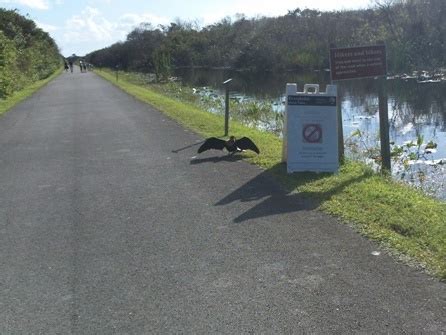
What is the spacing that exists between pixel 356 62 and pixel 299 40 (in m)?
61.0

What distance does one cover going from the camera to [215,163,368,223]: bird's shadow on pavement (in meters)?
6.20

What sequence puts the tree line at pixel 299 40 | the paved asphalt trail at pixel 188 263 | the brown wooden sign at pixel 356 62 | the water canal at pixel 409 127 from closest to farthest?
the paved asphalt trail at pixel 188 263, the brown wooden sign at pixel 356 62, the water canal at pixel 409 127, the tree line at pixel 299 40

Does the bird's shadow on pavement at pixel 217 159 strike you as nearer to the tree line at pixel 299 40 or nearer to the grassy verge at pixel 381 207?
the grassy verge at pixel 381 207

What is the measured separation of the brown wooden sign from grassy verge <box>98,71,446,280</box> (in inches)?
56.2

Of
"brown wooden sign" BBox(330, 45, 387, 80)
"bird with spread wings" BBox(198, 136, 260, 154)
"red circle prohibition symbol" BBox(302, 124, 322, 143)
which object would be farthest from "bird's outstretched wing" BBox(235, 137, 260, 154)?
"brown wooden sign" BBox(330, 45, 387, 80)

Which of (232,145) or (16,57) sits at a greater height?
(16,57)

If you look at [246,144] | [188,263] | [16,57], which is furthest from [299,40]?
[188,263]

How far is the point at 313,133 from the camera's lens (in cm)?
777

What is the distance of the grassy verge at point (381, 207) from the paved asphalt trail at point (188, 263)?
0.22 meters

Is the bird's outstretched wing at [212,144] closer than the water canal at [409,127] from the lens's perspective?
Yes

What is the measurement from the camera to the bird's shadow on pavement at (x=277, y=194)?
6.20 meters

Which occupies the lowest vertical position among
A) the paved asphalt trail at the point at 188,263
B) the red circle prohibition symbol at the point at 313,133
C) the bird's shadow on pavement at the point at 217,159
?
the paved asphalt trail at the point at 188,263

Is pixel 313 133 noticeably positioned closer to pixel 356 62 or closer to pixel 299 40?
pixel 356 62

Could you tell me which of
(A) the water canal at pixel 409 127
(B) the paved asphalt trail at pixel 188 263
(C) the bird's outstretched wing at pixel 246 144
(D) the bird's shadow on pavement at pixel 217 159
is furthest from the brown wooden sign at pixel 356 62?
(D) the bird's shadow on pavement at pixel 217 159
